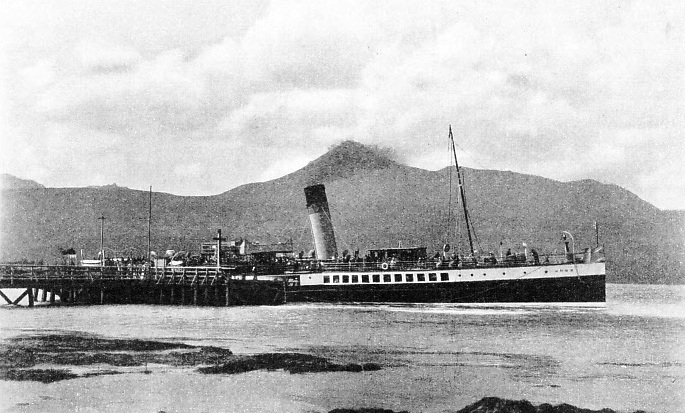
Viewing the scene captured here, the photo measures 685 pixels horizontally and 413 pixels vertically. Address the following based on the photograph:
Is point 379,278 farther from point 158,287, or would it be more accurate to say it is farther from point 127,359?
point 127,359

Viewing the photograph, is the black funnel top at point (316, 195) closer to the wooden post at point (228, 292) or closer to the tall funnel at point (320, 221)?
the tall funnel at point (320, 221)

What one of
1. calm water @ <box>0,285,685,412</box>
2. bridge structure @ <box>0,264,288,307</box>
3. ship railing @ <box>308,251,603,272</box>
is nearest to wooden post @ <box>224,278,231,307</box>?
bridge structure @ <box>0,264,288,307</box>

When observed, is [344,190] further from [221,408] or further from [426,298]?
[221,408]

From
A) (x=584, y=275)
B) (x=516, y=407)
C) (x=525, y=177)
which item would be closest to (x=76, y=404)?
(x=516, y=407)

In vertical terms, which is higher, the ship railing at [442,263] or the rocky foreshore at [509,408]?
the ship railing at [442,263]

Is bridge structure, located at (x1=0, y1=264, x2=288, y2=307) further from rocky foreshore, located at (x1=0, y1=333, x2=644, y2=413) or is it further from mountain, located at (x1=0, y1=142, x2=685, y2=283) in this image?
mountain, located at (x1=0, y1=142, x2=685, y2=283)

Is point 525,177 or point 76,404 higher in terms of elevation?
point 525,177

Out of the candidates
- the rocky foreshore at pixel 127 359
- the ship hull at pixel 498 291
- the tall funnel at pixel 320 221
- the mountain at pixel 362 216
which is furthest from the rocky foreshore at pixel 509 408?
the mountain at pixel 362 216
